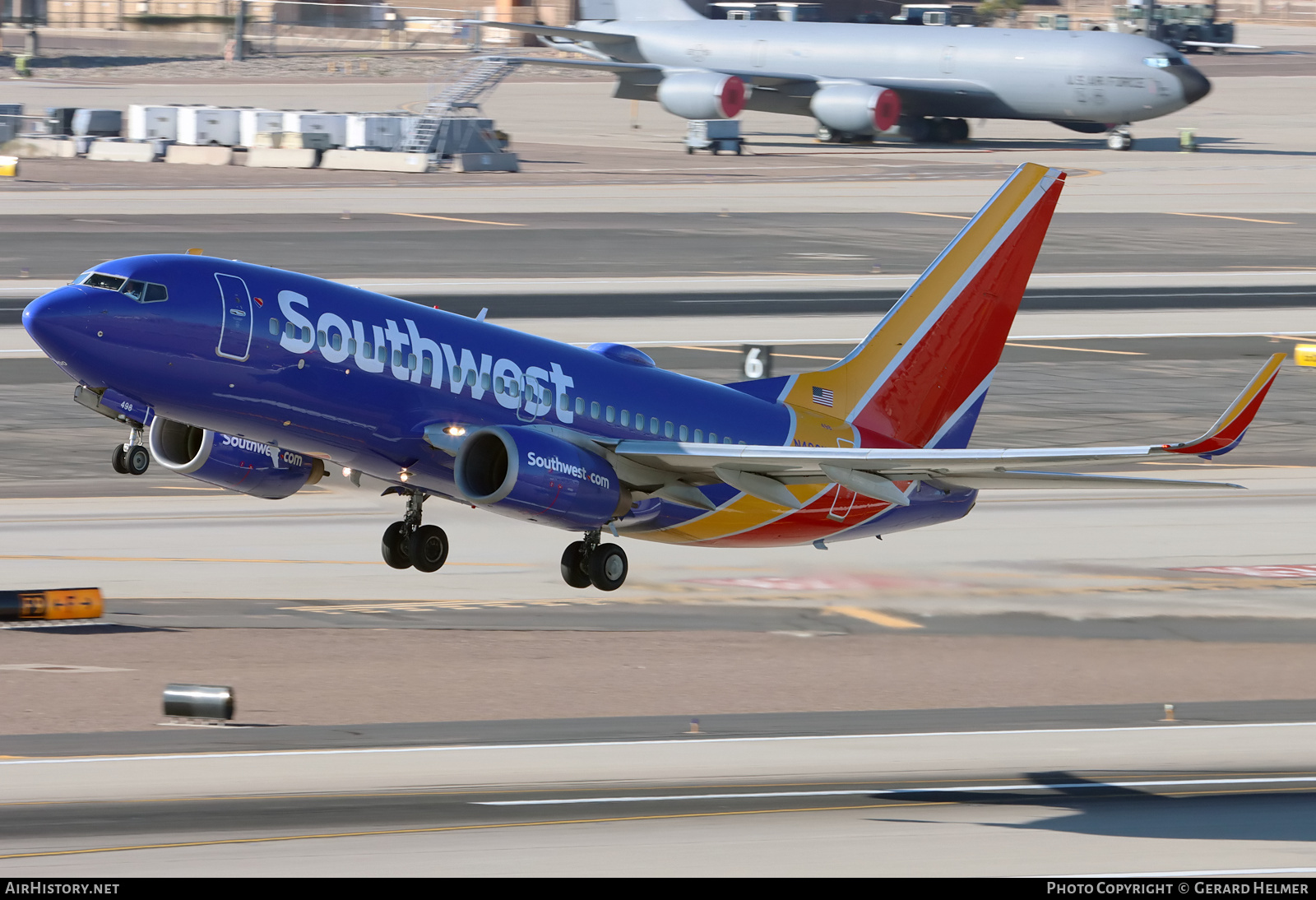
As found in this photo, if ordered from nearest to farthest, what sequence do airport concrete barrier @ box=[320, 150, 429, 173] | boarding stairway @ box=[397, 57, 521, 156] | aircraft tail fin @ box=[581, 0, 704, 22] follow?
airport concrete barrier @ box=[320, 150, 429, 173] < boarding stairway @ box=[397, 57, 521, 156] < aircraft tail fin @ box=[581, 0, 704, 22]

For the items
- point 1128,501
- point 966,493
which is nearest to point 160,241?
point 1128,501

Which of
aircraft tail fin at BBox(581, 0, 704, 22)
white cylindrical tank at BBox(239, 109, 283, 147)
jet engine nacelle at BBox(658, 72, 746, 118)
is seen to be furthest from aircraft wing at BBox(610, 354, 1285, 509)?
aircraft tail fin at BBox(581, 0, 704, 22)

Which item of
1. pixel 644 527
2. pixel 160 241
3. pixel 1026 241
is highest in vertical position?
pixel 1026 241

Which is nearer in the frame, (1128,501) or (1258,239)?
(1128,501)

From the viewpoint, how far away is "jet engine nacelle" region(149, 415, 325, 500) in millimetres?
44188

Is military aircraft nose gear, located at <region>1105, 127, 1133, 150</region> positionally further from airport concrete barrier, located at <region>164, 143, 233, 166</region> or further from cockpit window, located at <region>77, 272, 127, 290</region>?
cockpit window, located at <region>77, 272, 127, 290</region>

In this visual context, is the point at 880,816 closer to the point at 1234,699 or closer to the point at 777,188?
the point at 1234,699

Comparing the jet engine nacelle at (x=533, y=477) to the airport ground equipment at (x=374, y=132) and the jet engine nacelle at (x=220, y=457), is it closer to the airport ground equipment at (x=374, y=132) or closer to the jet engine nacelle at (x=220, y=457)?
the jet engine nacelle at (x=220, y=457)

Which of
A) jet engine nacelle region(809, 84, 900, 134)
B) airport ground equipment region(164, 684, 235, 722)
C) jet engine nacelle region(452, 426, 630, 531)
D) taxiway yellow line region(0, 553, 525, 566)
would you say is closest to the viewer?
jet engine nacelle region(452, 426, 630, 531)

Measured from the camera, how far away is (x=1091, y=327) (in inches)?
4400

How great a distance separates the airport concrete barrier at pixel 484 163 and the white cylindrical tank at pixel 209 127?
21563 mm

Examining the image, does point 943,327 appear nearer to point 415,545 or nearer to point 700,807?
point 700,807

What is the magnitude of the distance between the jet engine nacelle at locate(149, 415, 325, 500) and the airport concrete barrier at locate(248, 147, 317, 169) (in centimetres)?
12213
